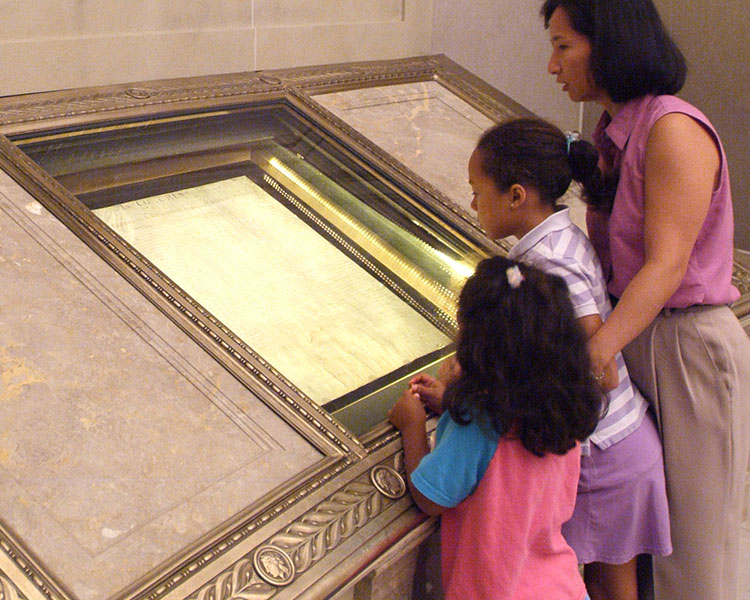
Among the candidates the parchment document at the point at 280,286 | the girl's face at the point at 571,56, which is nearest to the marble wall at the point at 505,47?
the parchment document at the point at 280,286

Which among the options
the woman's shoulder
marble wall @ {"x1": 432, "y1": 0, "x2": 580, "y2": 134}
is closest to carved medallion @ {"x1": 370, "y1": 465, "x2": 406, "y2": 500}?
the woman's shoulder

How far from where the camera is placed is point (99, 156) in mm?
2275

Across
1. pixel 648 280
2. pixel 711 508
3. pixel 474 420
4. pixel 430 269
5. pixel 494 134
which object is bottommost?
pixel 711 508

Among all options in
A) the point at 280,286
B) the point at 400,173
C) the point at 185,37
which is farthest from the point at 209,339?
the point at 185,37

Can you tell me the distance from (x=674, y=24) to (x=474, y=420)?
3.88 m

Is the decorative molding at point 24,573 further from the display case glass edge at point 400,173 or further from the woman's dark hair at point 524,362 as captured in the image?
the display case glass edge at point 400,173

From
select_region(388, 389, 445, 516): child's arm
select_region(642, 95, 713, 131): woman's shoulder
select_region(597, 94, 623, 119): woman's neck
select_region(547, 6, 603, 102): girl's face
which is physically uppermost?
select_region(547, 6, 603, 102): girl's face

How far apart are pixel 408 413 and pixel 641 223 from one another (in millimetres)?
589

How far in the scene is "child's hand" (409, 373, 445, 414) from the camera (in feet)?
5.58

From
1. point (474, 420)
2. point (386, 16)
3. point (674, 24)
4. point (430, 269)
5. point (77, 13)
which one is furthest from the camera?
point (674, 24)

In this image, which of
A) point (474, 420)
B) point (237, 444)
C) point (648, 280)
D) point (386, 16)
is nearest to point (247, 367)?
point (237, 444)

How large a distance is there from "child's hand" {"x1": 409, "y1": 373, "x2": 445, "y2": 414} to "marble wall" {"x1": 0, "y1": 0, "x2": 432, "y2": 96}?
168cm

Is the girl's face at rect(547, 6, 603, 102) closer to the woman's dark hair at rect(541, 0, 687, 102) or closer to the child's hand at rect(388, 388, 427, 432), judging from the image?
the woman's dark hair at rect(541, 0, 687, 102)

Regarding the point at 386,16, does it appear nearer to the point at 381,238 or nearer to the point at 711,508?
the point at 381,238
